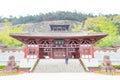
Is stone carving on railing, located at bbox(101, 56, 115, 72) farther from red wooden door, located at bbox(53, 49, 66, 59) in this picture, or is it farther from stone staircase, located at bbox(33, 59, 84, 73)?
red wooden door, located at bbox(53, 49, 66, 59)

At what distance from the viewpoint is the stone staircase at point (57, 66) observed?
44469mm

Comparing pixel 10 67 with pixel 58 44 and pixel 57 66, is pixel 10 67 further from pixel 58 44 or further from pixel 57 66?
pixel 58 44

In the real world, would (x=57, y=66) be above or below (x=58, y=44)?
below

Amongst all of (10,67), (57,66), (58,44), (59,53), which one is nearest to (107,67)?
(57,66)

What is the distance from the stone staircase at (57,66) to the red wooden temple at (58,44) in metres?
3.41

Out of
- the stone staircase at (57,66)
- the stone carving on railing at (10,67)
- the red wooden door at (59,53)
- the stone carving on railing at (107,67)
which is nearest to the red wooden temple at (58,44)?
the red wooden door at (59,53)

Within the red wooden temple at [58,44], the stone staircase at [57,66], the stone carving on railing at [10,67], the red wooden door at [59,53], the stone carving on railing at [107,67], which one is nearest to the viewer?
the stone carving on railing at [107,67]

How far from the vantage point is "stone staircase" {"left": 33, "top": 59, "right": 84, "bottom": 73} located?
44.5 m

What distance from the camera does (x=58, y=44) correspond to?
54.9 metres

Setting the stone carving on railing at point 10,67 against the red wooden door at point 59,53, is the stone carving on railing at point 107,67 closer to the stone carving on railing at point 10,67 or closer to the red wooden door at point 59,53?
the stone carving on railing at point 10,67

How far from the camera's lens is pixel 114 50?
187 ft

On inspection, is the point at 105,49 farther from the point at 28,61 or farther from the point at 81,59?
the point at 28,61

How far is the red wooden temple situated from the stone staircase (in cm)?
341

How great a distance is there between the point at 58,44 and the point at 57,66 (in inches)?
345
